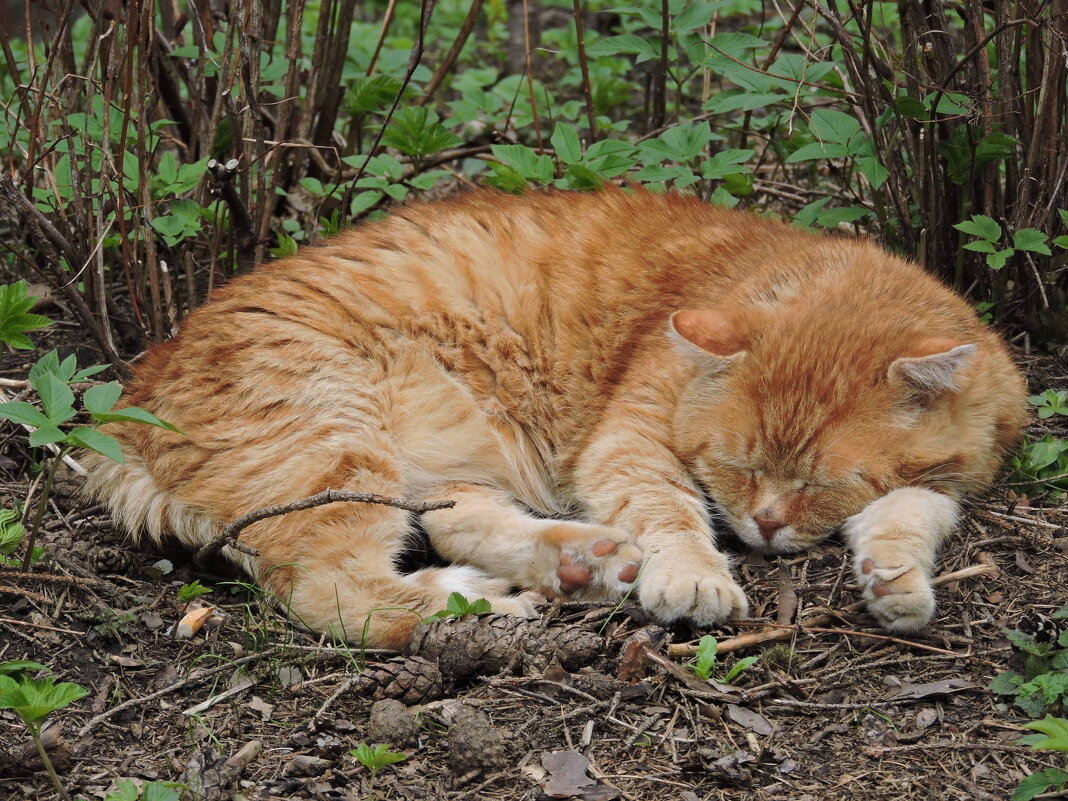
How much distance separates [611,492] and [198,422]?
54.0 inches

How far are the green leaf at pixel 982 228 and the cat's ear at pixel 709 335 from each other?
1044 millimetres

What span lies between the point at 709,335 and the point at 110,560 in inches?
80.9

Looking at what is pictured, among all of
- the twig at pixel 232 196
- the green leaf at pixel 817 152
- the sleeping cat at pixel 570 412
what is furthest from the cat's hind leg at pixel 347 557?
the green leaf at pixel 817 152

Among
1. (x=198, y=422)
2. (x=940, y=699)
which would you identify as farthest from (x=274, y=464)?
(x=940, y=699)

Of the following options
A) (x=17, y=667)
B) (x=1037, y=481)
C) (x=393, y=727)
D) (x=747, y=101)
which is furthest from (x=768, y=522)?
(x=17, y=667)

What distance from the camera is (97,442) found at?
8.39 ft

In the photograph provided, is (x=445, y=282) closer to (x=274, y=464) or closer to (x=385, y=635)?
(x=274, y=464)

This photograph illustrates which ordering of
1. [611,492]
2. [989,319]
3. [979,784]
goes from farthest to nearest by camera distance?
[989,319] < [611,492] < [979,784]

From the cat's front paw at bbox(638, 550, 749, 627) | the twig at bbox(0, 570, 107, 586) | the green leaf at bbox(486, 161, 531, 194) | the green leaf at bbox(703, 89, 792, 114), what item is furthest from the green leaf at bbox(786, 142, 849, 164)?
the twig at bbox(0, 570, 107, 586)

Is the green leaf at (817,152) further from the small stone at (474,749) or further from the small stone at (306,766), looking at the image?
the small stone at (306,766)

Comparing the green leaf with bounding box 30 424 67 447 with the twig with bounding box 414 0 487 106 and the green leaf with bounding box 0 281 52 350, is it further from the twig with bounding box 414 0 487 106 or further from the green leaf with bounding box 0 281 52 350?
the twig with bounding box 414 0 487 106

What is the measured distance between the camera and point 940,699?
275 cm

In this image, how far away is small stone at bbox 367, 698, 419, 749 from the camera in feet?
8.68

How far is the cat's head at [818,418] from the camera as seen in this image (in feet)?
10.6
